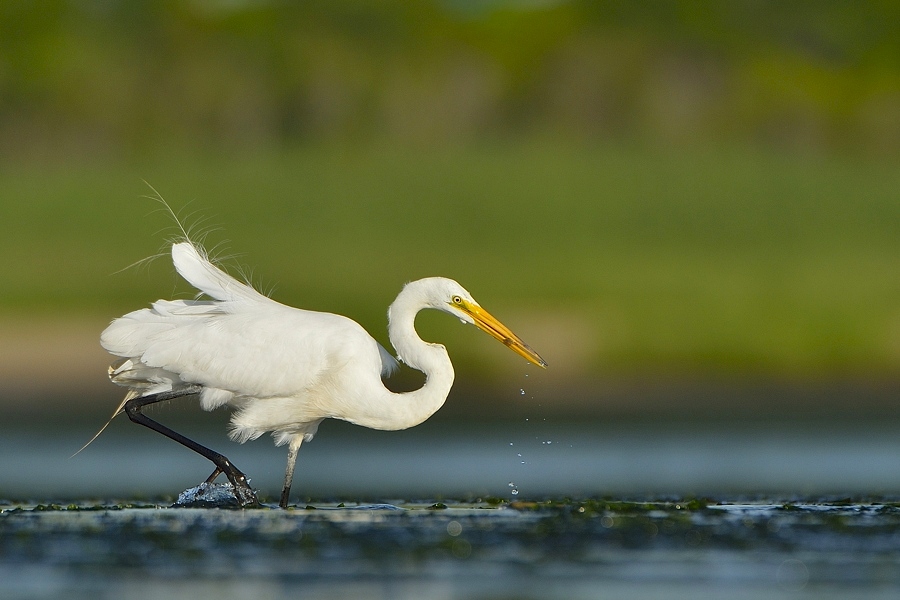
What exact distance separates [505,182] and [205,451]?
2078 centimetres

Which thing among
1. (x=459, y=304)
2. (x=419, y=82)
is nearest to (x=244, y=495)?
(x=459, y=304)

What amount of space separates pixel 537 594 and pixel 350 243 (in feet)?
67.6

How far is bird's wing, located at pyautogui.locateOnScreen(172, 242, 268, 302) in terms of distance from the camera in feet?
38.2

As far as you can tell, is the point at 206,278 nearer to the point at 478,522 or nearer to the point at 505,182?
the point at 478,522

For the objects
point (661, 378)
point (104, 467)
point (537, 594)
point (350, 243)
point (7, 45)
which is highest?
point (7, 45)

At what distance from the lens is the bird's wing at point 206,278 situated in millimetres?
11641

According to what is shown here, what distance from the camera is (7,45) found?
39656mm

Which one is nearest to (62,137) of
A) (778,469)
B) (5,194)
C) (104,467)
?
(5,194)

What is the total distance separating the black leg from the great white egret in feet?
0.04

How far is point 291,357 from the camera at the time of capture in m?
11.1

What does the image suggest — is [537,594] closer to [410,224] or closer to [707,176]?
[410,224]

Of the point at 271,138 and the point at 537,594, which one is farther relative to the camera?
the point at 271,138

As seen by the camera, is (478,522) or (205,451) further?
(205,451)

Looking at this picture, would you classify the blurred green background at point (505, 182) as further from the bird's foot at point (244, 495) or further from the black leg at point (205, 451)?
the bird's foot at point (244, 495)
